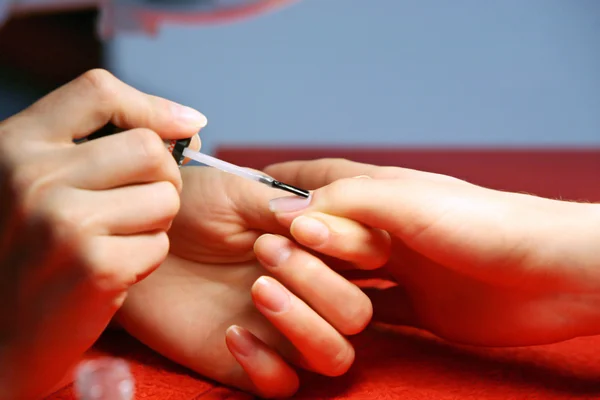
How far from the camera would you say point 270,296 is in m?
0.43

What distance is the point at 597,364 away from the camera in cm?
52

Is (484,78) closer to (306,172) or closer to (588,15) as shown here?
(588,15)

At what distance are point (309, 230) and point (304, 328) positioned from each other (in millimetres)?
73

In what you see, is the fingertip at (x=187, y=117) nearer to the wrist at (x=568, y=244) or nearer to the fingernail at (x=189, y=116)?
the fingernail at (x=189, y=116)

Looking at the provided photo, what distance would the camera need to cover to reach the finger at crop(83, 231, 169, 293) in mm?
339

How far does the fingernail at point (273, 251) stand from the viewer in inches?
17.5

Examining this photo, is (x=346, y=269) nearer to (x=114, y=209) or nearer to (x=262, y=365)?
(x=262, y=365)

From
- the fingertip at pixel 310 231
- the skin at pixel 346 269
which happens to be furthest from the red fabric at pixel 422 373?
the fingertip at pixel 310 231

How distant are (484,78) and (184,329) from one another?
99 cm

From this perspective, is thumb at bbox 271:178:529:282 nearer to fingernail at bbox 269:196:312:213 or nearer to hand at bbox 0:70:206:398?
fingernail at bbox 269:196:312:213

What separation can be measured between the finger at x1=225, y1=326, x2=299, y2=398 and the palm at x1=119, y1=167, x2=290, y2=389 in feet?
0.12

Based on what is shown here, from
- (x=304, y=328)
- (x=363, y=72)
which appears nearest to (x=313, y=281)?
(x=304, y=328)

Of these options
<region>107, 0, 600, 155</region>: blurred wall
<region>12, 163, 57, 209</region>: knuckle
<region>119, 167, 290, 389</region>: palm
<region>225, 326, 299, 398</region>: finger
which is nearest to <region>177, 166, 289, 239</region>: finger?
<region>119, 167, 290, 389</region>: palm

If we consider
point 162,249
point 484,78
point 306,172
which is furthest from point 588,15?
point 162,249
